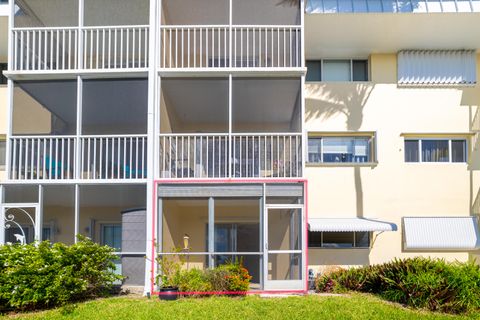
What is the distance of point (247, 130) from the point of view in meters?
18.2

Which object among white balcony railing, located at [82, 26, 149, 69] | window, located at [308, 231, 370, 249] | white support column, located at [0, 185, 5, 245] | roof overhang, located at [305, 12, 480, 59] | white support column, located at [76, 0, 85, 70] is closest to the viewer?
white support column, located at [0, 185, 5, 245]

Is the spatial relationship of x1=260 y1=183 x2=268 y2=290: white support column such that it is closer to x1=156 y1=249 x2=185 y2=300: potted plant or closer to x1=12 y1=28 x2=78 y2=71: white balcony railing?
x1=156 y1=249 x2=185 y2=300: potted plant

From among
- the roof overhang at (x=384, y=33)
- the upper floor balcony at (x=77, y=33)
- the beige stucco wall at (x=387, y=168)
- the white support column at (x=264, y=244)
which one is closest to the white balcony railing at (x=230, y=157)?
the white support column at (x=264, y=244)

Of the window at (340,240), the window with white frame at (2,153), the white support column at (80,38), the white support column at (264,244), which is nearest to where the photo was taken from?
the white support column at (264,244)

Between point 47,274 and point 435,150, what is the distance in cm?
1219

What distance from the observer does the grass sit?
11750mm

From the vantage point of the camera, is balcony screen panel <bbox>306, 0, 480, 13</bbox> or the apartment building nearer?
the apartment building

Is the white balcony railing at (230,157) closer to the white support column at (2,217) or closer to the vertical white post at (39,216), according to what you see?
the vertical white post at (39,216)

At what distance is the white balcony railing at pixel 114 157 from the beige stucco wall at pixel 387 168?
216 inches

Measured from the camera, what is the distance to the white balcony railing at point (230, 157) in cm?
1465

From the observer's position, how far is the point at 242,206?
16.6 m

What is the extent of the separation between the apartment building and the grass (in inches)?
49.5

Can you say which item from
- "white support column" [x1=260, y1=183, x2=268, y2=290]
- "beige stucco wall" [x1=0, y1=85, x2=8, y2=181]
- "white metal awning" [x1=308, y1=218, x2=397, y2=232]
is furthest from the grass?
"beige stucco wall" [x1=0, y1=85, x2=8, y2=181]

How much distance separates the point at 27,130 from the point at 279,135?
6988 mm
